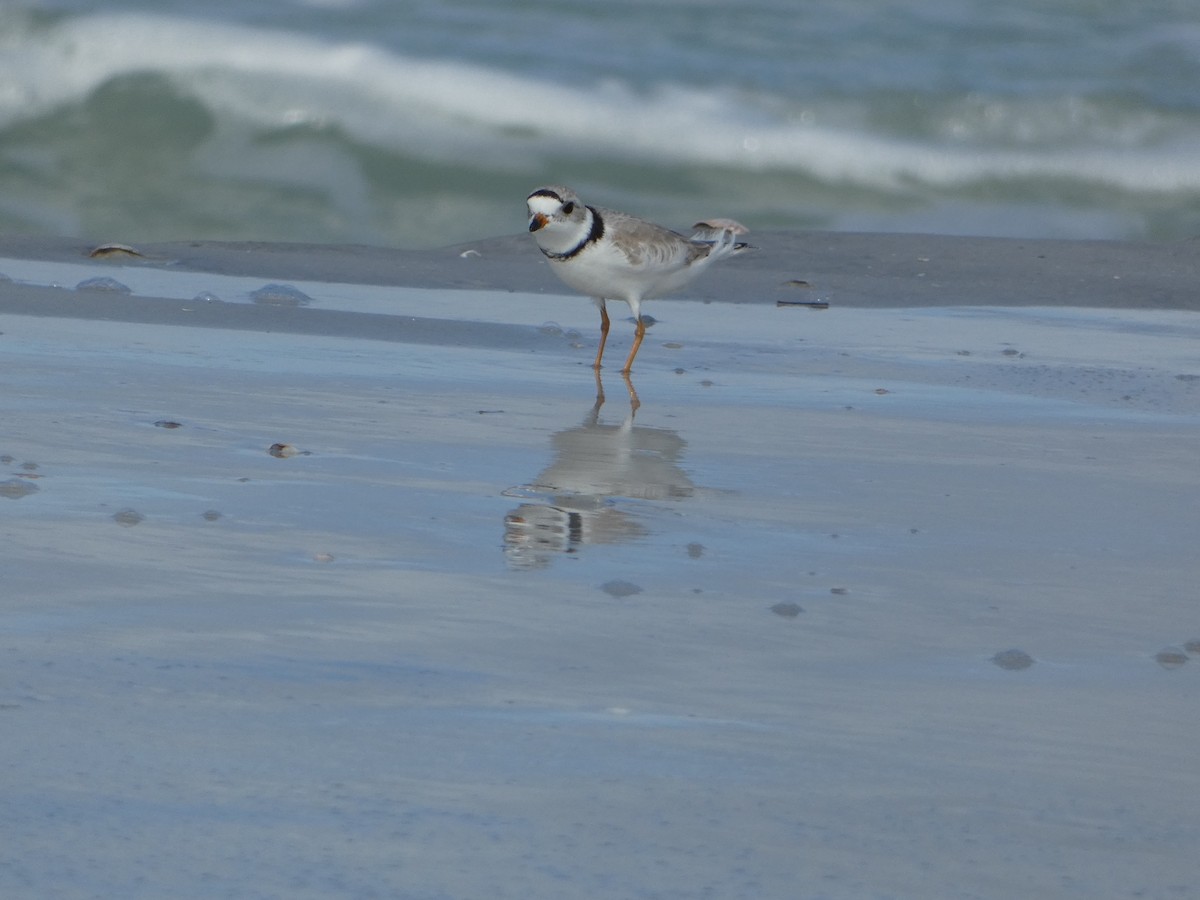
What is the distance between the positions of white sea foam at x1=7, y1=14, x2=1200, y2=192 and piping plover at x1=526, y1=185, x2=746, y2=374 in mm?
5824

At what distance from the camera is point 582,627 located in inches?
95.6

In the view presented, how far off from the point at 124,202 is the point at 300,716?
30.7 feet

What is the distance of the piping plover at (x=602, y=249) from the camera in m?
5.59

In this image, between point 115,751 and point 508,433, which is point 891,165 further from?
point 115,751

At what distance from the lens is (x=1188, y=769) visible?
1.98m

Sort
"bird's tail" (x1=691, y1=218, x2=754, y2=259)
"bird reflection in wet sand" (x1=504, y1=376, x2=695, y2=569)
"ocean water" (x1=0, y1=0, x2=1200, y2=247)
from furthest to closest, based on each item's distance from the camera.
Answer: "ocean water" (x1=0, y1=0, x2=1200, y2=247) → "bird's tail" (x1=691, y1=218, x2=754, y2=259) → "bird reflection in wet sand" (x1=504, y1=376, x2=695, y2=569)

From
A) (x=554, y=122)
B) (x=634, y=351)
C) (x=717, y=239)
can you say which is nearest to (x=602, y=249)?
(x=634, y=351)

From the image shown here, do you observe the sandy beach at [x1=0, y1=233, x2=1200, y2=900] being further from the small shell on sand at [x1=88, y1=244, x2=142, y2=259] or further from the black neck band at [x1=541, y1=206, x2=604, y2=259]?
the small shell on sand at [x1=88, y1=244, x2=142, y2=259]

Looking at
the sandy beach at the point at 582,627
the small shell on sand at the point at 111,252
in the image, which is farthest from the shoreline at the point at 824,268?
the sandy beach at the point at 582,627

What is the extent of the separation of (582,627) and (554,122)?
32.1 ft

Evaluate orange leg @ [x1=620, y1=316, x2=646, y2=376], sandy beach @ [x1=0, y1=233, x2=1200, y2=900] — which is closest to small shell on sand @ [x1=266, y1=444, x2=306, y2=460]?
sandy beach @ [x1=0, y1=233, x2=1200, y2=900]

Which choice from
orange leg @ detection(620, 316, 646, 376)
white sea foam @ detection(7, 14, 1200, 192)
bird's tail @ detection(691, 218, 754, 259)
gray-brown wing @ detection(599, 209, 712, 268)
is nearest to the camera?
orange leg @ detection(620, 316, 646, 376)

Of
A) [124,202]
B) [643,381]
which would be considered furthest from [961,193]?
[643,381]

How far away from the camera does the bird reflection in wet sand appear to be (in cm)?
296
